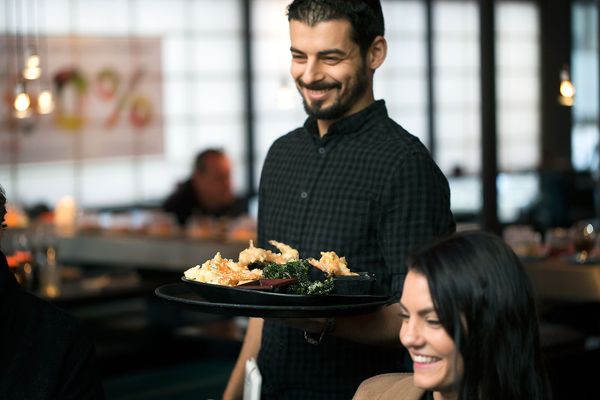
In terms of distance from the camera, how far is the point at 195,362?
7.43 m

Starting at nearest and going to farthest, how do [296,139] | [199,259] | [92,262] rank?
[296,139], [199,259], [92,262]

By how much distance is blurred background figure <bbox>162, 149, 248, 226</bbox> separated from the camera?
763cm

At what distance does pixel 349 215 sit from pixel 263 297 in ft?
1.21

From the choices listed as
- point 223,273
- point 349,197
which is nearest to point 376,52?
point 349,197

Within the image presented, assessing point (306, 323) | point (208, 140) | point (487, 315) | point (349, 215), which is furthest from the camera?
point (208, 140)

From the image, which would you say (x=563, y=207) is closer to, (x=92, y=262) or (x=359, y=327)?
(x=92, y=262)

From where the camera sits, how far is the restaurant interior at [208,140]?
5.54 meters

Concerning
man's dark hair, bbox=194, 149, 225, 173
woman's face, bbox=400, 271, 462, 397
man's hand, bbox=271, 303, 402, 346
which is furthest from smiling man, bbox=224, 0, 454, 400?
man's dark hair, bbox=194, 149, 225, 173

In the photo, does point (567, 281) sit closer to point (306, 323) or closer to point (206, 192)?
point (206, 192)

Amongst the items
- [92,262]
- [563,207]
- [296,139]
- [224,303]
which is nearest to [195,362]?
[92,262]

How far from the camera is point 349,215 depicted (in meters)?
2.22

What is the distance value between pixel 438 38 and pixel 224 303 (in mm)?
13307

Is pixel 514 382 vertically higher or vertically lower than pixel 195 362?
higher

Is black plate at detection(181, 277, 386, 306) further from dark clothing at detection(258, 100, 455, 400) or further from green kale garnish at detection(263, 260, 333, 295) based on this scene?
dark clothing at detection(258, 100, 455, 400)
